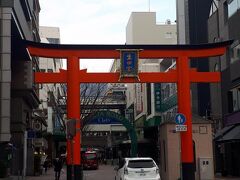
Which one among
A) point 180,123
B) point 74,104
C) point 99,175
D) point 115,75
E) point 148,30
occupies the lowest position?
point 99,175

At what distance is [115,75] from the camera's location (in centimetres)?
3012

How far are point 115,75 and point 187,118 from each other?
4.54 m

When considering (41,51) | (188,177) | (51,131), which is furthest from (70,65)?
(51,131)

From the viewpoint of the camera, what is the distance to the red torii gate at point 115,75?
29.3 m

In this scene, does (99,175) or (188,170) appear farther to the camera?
(99,175)

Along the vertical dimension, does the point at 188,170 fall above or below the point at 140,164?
below

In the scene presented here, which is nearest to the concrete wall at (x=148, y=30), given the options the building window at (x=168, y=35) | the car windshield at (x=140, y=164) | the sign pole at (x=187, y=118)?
the building window at (x=168, y=35)

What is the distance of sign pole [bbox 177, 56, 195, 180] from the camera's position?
29328 mm

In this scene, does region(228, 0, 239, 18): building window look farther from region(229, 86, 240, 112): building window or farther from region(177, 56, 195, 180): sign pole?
region(177, 56, 195, 180): sign pole

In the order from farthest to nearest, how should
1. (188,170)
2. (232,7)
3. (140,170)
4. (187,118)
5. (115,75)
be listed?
(232,7), (115,75), (187,118), (188,170), (140,170)

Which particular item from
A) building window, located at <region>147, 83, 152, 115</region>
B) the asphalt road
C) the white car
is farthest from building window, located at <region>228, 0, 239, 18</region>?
building window, located at <region>147, 83, 152, 115</region>

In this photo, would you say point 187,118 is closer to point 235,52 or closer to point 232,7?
point 235,52

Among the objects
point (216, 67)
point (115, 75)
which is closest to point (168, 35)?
point (216, 67)

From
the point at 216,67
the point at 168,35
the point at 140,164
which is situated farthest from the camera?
the point at 168,35
